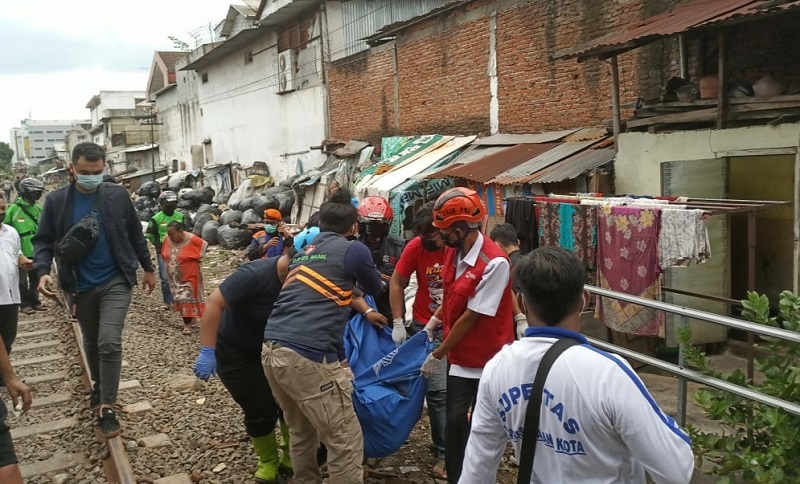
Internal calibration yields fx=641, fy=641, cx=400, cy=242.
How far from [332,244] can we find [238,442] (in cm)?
217

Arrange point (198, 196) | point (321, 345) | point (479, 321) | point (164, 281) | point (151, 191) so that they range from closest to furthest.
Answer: point (321, 345), point (479, 321), point (164, 281), point (198, 196), point (151, 191)

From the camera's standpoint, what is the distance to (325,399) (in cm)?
341

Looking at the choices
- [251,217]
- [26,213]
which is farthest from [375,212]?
[251,217]

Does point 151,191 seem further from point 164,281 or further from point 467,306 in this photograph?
point 467,306

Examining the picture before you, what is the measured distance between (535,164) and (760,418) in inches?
240

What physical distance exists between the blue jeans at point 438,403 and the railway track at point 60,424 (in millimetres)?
2015

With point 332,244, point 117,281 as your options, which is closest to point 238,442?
point 117,281


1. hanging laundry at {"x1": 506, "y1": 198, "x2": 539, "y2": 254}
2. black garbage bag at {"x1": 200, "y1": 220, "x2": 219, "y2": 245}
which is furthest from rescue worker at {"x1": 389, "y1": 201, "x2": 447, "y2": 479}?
black garbage bag at {"x1": 200, "y1": 220, "x2": 219, "y2": 245}

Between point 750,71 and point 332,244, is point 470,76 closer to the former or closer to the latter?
point 750,71

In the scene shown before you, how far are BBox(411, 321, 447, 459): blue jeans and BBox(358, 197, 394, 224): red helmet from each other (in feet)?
2.90

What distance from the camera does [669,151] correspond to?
23.8 ft

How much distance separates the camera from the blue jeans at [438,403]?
4309 millimetres

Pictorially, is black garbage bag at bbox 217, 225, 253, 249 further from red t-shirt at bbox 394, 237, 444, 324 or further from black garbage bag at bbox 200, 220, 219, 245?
red t-shirt at bbox 394, 237, 444, 324

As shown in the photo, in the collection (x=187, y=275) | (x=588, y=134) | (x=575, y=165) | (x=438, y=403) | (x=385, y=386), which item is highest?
(x=588, y=134)
